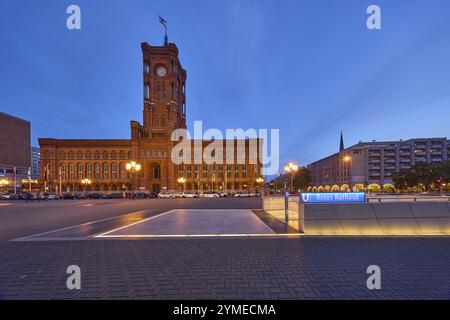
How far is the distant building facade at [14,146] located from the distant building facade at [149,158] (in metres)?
42.3

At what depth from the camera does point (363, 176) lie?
296 ft

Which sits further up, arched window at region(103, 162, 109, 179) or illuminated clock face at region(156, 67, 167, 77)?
illuminated clock face at region(156, 67, 167, 77)

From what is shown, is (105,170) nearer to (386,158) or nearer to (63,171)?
(63,171)

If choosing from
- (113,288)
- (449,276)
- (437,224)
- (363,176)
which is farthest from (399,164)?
(113,288)

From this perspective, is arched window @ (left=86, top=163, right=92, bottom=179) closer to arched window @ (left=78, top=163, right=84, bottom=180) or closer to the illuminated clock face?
arched window @ (left=78, top=163, right=84, bottom=180)

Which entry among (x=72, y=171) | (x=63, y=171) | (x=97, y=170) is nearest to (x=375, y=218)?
(x=97, y=170)

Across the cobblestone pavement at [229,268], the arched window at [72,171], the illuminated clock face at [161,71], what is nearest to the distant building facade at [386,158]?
the illuminated clock face at [161,71]

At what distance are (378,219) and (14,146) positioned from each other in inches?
6170

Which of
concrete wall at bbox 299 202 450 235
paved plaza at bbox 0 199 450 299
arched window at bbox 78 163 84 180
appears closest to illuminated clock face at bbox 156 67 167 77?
arched window at bbox 78 163 84 180

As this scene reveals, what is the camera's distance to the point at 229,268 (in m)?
5.64

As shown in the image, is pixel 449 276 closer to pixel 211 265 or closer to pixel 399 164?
pixel 211 265

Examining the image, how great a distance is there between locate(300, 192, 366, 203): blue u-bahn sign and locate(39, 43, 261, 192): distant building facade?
59.5m

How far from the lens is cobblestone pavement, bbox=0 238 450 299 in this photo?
4.46 m

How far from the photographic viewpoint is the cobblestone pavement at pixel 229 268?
4457 mm
